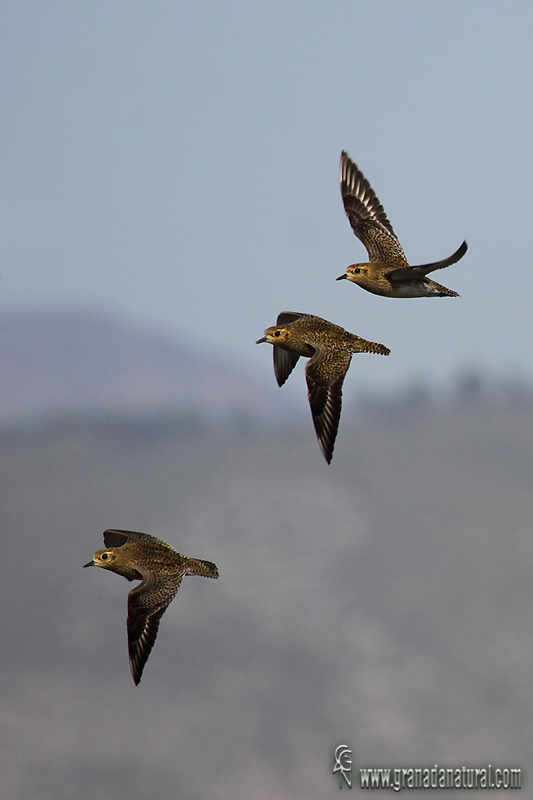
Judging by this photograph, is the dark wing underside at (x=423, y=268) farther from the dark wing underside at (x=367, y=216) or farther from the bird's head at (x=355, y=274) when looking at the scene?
the dark wing underside at (x=367, y=216)

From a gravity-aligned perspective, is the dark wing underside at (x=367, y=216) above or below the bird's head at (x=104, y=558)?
above

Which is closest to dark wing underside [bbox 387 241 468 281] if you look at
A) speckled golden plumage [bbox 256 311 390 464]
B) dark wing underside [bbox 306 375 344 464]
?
speckled golden plumage [bbox 256 311 390 464]

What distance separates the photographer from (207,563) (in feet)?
66.3

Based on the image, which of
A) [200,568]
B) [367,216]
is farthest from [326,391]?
[367,216]

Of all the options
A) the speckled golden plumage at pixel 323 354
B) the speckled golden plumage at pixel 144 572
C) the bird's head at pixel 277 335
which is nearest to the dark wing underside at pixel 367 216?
the speckled golden plumage at pixel 323 354

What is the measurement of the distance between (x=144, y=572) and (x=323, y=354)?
575 cm

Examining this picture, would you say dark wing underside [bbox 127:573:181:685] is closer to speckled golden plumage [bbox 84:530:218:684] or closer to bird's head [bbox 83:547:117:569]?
speckled golden plumage [bbox 84:530:218:684]

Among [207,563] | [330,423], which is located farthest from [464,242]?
[207,563]

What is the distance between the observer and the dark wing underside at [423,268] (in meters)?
18.6

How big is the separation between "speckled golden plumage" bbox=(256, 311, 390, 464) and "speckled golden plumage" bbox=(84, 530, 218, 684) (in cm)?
376

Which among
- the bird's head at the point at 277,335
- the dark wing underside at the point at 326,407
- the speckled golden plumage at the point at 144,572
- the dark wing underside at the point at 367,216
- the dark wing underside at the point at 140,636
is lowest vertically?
the dark wing underside at the point at 140,636

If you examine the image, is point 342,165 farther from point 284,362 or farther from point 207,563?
point 207,563

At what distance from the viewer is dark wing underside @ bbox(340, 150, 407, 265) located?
2422cm

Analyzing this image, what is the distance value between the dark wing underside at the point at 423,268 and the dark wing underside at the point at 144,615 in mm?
8003
